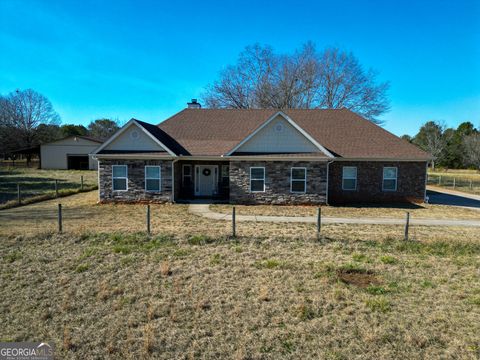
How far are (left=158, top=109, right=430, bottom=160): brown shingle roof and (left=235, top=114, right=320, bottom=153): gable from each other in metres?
1.98

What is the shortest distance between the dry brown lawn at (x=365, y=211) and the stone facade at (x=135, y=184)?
3.08 m

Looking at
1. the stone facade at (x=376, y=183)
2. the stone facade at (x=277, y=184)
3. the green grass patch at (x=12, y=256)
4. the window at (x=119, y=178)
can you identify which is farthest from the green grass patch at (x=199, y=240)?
the stone facade at (x=376, y=183)

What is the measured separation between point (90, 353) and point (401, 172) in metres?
18.7

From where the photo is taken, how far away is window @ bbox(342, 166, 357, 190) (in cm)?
1891

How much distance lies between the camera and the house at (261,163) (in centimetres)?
1714

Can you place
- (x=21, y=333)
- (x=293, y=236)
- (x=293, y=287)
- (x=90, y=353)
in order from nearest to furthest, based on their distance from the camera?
1. (x=90, y=353)
2. (x=21, y=333)
3. (x=293, y=287)
4. (x=293, y=236)

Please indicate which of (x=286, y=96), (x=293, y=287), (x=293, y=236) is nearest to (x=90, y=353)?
(x=293, y=287)

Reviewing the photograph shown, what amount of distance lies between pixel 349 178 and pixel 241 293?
14365 millimetres

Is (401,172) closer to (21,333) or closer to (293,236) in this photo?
(293,236)

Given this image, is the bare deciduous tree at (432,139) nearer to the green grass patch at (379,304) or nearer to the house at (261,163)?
the house at (261,163)

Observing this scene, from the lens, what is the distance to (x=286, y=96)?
33.7 metres

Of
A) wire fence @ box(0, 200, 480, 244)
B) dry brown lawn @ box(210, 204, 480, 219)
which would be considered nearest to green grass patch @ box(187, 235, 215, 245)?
wire fence @ box(0, 200, 480, 244)

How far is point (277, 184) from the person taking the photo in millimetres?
17250

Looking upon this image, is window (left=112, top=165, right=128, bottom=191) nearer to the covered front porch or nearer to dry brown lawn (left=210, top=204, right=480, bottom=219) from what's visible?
the covered front porch
